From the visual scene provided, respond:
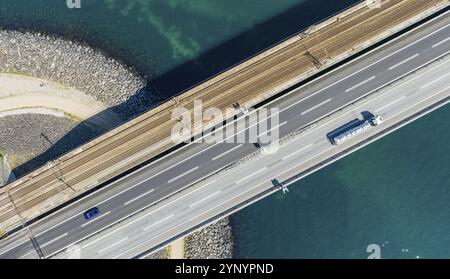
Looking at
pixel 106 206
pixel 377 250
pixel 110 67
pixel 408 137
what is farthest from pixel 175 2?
pixel 377 250

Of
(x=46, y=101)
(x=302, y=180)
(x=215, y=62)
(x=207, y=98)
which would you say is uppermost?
(x=215, y=62)

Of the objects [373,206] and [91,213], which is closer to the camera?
[91,213]

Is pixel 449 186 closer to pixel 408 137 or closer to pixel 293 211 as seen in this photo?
pixel 408 137

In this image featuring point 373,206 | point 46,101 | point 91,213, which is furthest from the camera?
point 46,101

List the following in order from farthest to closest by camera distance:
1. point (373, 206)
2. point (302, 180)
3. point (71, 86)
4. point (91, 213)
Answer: point (71, 86) < point (302, 180) < point (373, 206) < point (91, 213)

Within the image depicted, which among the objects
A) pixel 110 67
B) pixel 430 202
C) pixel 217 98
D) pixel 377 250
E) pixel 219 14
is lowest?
pixel 377 250

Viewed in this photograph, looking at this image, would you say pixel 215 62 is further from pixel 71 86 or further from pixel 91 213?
pixel 91 213

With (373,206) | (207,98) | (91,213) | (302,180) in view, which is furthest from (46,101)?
(373,206)
